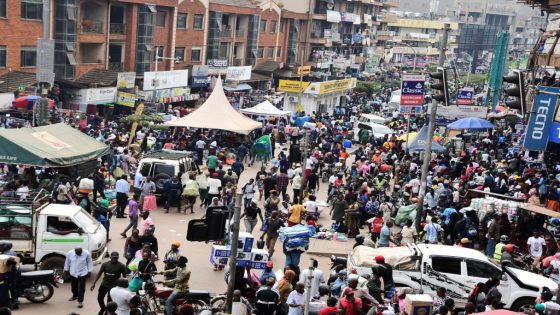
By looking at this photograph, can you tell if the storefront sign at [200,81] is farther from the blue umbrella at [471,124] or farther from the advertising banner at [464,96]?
the blue umbrella at [471,124]

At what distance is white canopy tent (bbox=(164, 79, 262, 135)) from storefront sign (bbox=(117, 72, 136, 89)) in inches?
432

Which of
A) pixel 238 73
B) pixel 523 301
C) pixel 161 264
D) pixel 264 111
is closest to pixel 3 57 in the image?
pixel 264 111

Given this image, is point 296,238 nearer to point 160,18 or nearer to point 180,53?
point 160,18

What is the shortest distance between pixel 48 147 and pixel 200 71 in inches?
1236

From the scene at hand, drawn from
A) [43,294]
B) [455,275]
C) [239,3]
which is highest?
[239,3]

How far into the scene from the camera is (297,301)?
1289 cm

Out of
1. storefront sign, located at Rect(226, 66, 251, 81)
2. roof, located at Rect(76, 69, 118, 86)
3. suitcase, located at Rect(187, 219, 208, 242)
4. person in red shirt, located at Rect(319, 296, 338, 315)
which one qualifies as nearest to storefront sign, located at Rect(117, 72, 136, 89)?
roof, located at Rect(76, 69, 118, 86)

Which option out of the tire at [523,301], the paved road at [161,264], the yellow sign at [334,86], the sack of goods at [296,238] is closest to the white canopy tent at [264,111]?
the yellow sign at [334,86]

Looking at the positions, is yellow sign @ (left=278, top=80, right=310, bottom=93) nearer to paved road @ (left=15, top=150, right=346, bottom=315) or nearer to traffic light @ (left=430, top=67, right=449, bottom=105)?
paved road @ (left=15, top=150, right=346, bottom=315)

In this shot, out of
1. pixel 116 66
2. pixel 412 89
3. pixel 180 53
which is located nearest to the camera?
pixel 412 89

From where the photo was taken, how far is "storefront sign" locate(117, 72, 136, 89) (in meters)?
42.1

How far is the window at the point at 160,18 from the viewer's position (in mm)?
50031

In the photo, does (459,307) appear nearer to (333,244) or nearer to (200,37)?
(333,244)

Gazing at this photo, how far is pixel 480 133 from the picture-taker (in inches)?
1763
